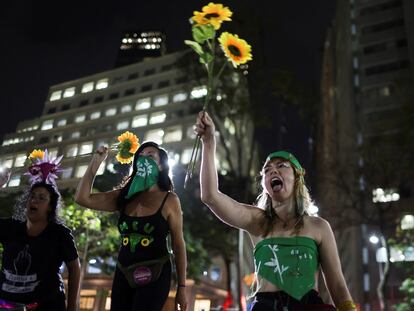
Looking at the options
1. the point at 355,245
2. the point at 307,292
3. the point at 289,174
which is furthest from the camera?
the point at 355,245

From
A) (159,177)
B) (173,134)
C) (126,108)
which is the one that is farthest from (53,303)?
(173,134)

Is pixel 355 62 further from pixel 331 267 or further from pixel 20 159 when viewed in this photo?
pixel 331 267

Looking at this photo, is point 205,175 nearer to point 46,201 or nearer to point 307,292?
point 307,292

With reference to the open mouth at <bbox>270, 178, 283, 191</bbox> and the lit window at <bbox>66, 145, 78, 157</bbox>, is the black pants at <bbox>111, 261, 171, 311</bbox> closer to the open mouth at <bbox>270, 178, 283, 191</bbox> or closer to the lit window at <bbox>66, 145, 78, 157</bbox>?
the open mouth at <bbox>270, 178, 283, 191</bbox>

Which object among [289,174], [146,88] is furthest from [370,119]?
[289,174]

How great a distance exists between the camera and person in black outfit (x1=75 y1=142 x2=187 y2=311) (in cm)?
313

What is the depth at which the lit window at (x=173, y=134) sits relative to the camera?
4720 cm

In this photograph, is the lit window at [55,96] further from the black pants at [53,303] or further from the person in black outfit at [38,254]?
the black pants at [53,303]

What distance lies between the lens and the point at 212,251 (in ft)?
89.7

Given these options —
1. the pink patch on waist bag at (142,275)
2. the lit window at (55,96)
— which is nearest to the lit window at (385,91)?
the lit window at (55,96)

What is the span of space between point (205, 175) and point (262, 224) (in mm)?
496

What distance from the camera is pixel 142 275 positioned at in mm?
3125

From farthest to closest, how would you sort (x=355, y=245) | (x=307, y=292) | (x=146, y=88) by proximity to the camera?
(x=146, y=88)
(x=355, y=245)
(x=307, y=292)

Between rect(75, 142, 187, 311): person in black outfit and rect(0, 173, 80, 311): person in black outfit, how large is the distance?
36 centimetres
